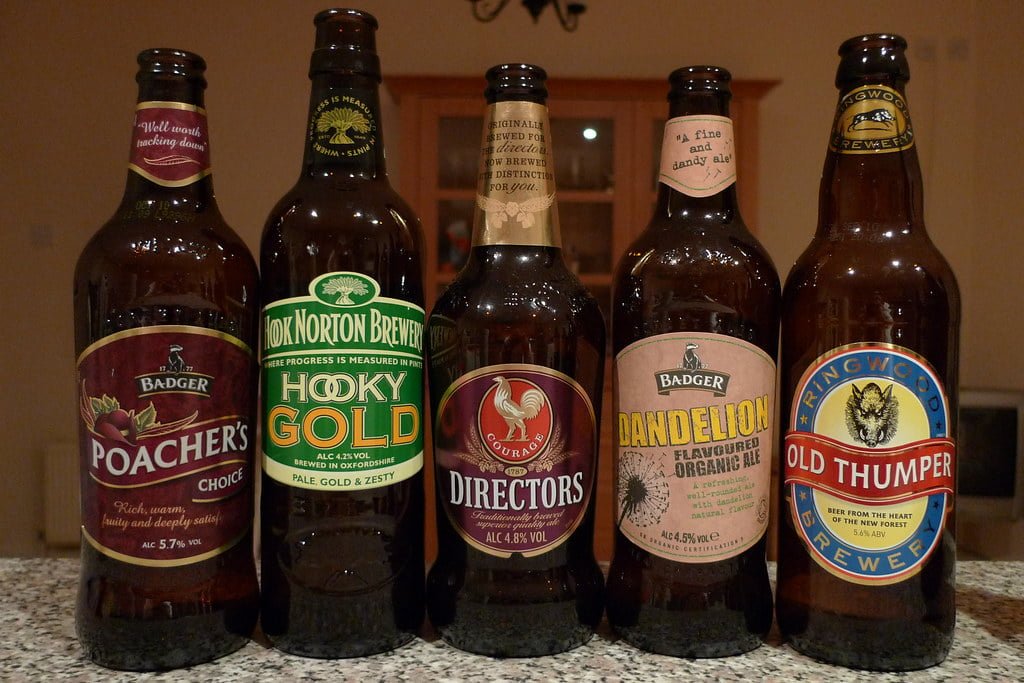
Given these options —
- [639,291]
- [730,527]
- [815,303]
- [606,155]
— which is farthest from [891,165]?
[606,155]

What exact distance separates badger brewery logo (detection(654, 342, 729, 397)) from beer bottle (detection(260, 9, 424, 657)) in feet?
0.72

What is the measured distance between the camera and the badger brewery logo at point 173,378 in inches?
26.8

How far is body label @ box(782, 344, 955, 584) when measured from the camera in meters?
0.69

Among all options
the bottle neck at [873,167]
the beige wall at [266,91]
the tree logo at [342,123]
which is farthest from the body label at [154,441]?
the beige wall at [266,91]

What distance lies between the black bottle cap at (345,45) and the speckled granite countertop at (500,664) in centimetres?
50

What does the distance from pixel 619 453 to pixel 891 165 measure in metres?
0.35

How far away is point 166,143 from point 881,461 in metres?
0.66

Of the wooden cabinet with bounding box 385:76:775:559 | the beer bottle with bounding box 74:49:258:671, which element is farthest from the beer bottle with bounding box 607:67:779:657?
the wooden cabinet with bounding box 385:76:775:559

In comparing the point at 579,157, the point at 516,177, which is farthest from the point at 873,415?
the point at 579,157

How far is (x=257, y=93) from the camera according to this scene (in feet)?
9.52

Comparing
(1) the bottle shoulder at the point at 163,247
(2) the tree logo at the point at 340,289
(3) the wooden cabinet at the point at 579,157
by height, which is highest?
(3) the wooden cabinet at the point at 579,157

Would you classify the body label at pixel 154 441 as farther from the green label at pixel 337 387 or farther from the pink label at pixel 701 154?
the pink label at pixel 701 154

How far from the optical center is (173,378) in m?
0.68

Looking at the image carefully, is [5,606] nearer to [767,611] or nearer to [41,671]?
[41,671]
